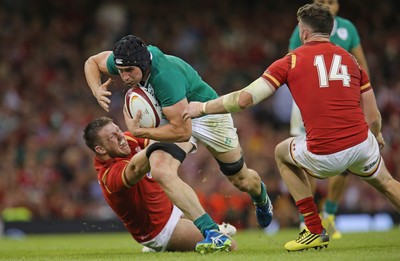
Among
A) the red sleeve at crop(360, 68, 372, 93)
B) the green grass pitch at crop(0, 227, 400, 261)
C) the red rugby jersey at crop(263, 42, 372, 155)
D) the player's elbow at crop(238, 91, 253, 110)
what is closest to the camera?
the green grass pitch at crop(0, 227, 400, 261)

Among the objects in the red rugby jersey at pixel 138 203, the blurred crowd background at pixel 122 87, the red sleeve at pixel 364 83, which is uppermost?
the red sleeve at pixel 364 83

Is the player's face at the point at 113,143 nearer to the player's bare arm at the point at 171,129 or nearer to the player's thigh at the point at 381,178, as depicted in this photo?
the player's bare arm at the point at 171,129

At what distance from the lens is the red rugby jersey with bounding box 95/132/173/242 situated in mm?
8461

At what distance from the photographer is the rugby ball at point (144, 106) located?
26.2 ft

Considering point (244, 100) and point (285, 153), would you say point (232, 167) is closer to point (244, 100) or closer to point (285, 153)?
point (285, 153)

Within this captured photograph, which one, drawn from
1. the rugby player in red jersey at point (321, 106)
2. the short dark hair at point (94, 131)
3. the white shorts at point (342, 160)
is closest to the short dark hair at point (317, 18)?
the rugby player in red jersey at point (321, 106)

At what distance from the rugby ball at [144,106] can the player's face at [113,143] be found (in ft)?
1.90

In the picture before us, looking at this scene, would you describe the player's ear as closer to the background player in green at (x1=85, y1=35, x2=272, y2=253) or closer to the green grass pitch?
the background player in green at (x1=85, y1=35, x2=272, y2=253)

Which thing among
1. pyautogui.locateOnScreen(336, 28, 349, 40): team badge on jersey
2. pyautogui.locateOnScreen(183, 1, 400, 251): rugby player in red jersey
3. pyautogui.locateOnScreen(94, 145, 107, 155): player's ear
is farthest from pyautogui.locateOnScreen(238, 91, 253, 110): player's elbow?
pyautogui.locateOnScreen(336, 28, 349, 40): team badge on jersey

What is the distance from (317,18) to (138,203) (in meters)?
2.48

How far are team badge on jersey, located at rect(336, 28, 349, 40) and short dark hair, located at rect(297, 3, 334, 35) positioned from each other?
265 cm

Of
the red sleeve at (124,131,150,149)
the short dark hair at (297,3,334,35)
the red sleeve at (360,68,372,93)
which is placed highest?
the short dark hair at (297,3,334,35)

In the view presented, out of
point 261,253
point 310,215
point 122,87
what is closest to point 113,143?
point 261,253

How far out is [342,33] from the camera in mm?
10359
